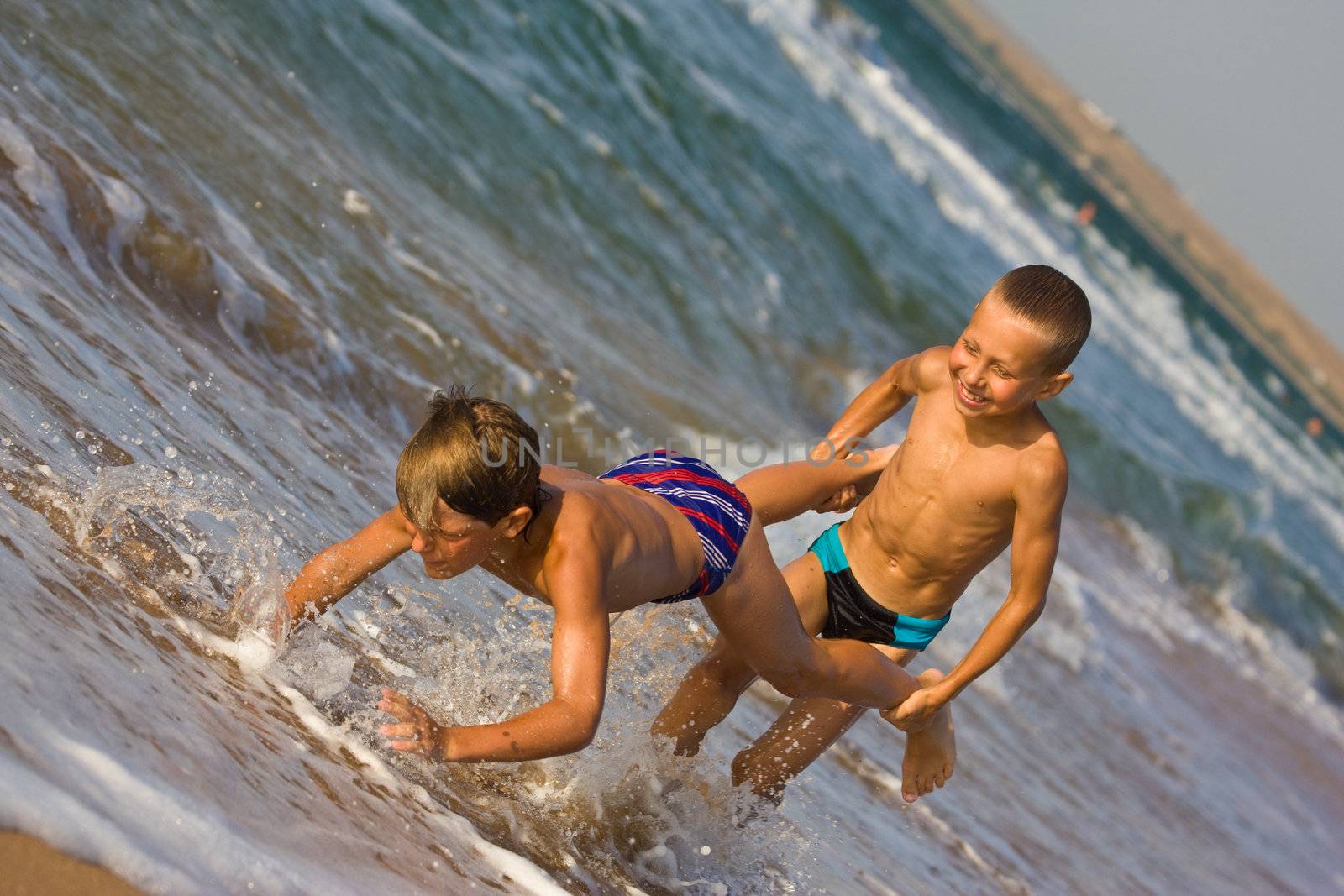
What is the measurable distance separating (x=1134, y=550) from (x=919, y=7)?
43.3 metres

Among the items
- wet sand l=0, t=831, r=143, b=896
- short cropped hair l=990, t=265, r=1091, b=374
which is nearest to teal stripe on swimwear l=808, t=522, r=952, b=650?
short cropped hair l=990, t=265, r=1091, b=374

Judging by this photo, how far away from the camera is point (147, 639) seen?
3.01 metres

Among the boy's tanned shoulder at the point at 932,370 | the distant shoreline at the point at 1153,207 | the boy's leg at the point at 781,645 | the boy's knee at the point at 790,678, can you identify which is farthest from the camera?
the distant shoreline at the point at 1153,207

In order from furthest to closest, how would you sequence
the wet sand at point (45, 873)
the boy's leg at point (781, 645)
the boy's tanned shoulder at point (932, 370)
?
the boy's tanned shoulder at point (932, 370) → the boy's leg at point (781, 645) → the wet sand at point (45, 873)

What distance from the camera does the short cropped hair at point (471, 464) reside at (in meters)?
2.88

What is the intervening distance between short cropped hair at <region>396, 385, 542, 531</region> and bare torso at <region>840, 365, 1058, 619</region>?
4.56ft

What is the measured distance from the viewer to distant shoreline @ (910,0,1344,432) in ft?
166

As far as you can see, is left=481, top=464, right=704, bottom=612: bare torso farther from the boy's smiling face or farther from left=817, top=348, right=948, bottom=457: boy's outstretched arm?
left=817, top=348, right=948, bottom=457: boy's outstretched arm

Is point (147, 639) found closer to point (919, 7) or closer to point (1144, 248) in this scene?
point (1144, 248)

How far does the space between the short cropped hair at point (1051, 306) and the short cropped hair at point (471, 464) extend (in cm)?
136

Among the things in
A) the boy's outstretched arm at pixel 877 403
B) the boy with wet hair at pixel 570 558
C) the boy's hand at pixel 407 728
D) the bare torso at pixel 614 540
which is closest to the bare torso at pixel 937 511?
the boy's outstretched arm at pixel 877 403

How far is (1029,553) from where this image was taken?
3.77 m

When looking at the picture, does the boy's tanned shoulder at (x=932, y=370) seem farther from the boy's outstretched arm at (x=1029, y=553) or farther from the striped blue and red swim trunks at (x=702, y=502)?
the striped blue and red swim trunks at (x=702, y=502)

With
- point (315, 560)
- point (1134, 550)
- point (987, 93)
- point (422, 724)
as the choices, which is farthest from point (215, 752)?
Result: point (987, 93)
